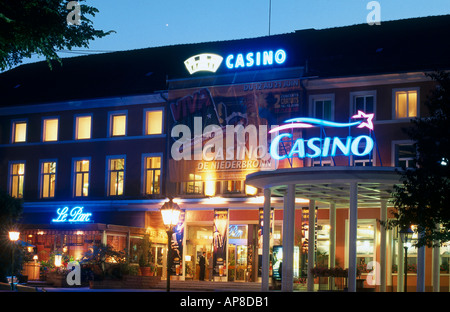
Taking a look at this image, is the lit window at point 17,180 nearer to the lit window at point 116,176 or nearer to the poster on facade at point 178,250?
the lit window at point 116,176

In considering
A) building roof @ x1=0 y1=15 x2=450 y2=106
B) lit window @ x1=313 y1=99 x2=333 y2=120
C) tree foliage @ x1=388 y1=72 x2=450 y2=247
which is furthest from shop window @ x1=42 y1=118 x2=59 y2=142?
tree foliage @ x1=388 y1=72 x2=450 y2=247

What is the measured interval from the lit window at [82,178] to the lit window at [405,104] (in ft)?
65.7

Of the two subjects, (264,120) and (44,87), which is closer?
(264,120)

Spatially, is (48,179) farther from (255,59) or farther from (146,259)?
(255,59)

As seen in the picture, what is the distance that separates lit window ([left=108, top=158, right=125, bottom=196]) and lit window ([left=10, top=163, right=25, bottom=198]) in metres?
6.92

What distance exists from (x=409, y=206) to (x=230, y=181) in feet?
63.3

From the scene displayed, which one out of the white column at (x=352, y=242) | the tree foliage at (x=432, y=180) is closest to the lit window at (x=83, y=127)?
the white column at (x=352, y=242)

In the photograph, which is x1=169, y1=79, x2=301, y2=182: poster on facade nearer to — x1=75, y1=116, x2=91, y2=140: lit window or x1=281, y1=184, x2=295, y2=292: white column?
x1=75, y1=116, x2=91, y2=140: lit window

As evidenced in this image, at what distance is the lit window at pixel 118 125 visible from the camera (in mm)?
49812

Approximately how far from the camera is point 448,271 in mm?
41062

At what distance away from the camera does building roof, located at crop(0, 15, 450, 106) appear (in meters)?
43.8
